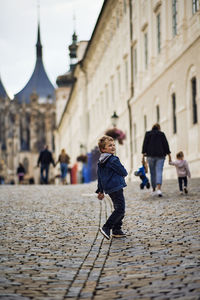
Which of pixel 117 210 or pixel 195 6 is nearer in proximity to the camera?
pixel 117 210

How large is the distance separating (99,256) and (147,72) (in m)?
22.7

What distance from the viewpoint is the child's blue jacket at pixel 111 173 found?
831 centimetres

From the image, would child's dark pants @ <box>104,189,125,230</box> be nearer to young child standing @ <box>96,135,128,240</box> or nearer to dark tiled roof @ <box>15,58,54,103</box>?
young child standing @ <box>96,135,128,240</box>

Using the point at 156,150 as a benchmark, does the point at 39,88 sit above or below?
above

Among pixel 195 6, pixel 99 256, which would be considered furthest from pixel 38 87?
pixel 99 256

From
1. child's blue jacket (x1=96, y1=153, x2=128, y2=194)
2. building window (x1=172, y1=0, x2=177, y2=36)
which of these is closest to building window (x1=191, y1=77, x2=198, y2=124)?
building window (x1=172, y1=0, x2=177, y2=36)

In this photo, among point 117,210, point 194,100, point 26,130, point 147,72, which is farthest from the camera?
point 26,130

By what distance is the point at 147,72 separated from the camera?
29.0m

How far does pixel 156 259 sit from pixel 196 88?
15.5 metres

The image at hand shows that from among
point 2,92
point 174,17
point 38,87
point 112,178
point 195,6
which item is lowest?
point 112,178

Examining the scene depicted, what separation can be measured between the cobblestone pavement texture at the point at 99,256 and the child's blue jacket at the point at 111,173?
649 mm

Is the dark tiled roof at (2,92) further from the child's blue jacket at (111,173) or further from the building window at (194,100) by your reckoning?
the child's blue jacket at (111,173)

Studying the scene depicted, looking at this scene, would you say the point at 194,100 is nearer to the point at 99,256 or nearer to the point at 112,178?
the point at 112,178

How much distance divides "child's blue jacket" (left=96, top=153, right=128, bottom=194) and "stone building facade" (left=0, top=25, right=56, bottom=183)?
111155 mm
